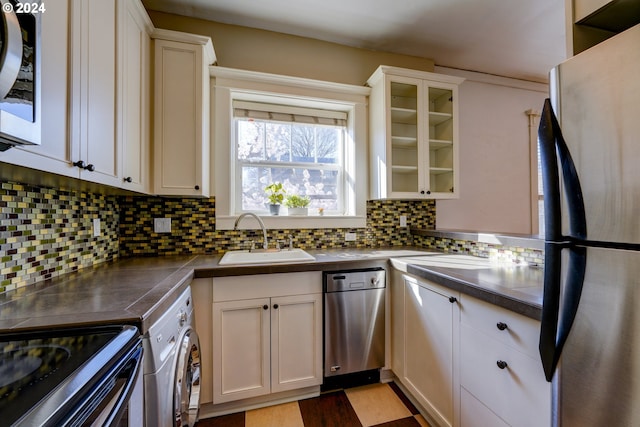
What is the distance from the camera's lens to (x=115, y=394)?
21.6 inches

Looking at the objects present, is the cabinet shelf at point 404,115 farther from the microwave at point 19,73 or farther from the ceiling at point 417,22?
the microwave at point 19,73

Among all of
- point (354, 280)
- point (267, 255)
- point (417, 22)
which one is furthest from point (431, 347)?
point (417, 22)

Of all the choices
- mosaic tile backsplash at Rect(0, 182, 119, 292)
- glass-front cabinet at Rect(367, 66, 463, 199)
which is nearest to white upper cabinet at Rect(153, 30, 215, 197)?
mosaic tile backsplash at Rect(0, 182, 119, 292)

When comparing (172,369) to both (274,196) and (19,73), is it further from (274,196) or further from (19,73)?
(274,196)

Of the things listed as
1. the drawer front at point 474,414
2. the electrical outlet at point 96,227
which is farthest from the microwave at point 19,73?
the drawer front at point 474,414

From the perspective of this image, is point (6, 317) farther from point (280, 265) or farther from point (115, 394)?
point (280, 265)

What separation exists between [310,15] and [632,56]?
1985 mm

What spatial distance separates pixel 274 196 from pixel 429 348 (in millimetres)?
1547

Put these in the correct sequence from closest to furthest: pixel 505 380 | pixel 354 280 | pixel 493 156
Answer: pixel 505 380 → pixel 354 280 → pixel 493 156

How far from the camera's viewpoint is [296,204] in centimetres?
227

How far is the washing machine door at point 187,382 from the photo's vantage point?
1.08 metres

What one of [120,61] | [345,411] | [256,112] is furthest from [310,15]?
[345,411]

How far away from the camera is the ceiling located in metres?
1.93

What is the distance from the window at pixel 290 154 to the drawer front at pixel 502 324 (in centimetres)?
143
